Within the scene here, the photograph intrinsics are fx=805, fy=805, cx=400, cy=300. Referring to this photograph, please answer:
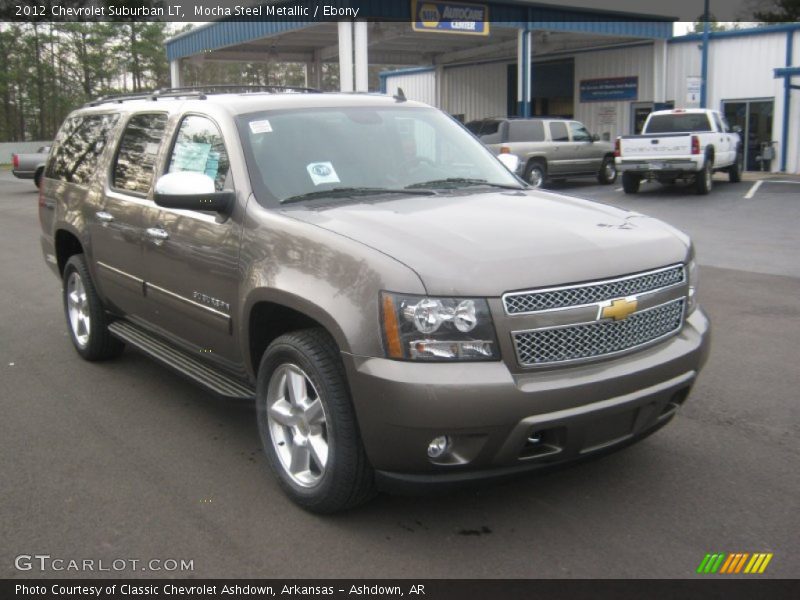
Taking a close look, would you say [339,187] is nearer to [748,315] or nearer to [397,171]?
[397,171]

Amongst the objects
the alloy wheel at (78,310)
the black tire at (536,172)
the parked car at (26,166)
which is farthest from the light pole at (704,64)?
the alloy wheel at (78,310)

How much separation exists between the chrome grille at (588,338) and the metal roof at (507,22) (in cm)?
1968

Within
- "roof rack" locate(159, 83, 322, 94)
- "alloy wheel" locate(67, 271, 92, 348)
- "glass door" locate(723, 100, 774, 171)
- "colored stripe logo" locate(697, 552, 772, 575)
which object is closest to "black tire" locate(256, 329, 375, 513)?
"colored stripe logo" locate(697, 552, 772, 575)

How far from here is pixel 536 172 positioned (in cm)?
2134

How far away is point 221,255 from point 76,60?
54614 mm

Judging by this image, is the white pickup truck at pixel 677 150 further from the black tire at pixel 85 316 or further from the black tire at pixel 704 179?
the black tire at pixel 85 316

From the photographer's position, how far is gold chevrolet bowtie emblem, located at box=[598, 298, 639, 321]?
3265 millimetres

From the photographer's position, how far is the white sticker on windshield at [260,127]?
4.24 m

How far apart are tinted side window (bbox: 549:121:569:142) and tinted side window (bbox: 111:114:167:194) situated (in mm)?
17690

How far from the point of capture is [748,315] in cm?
734

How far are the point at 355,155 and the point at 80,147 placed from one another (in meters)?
2.80

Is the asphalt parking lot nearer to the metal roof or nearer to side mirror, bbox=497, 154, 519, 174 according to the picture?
side mirror, bbox=497, 154, 519, 174

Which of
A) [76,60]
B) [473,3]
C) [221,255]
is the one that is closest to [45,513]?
[221,255]

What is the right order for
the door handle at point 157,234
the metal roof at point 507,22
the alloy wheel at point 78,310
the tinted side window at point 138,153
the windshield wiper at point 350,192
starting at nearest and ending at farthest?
the windshield wiper at point 350,192 < the door handle at point 157,234 < the tinted side window at point 138,153 < the alloy wheel at point 78,310 < the metal roof at point 507,22
